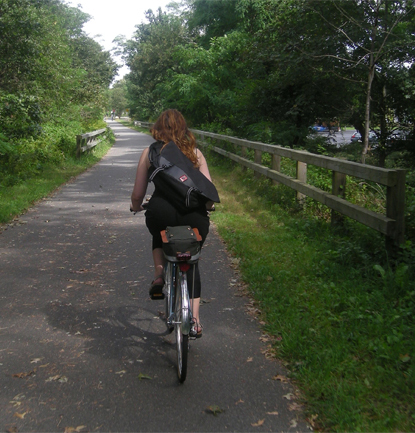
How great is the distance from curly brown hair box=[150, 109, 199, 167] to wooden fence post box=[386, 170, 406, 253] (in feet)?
7.73

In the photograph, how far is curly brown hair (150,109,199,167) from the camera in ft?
12.7

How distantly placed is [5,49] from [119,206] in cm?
809

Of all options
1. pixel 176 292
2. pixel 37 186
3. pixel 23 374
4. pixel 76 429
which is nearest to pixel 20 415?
pixel 76 429

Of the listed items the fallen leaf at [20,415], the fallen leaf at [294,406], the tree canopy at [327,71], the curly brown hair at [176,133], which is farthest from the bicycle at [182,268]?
the tree canopy at [327,71]

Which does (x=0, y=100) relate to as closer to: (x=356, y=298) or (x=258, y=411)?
(x=356, y=298)

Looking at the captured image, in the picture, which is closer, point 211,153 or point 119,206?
point 119,206

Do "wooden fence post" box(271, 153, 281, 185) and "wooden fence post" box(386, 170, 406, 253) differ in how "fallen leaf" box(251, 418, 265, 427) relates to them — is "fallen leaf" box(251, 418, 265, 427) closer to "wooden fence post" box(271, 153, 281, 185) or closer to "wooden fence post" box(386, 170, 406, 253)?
"wooden fence post" box(386, 170, 406, 253)

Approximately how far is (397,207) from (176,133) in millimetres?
2582

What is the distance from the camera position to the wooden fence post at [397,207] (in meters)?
5.27

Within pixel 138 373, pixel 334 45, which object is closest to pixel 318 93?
pixel 334 45

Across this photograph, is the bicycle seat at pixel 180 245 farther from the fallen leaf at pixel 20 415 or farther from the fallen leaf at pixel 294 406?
the fallen leaf at pixel 20 415

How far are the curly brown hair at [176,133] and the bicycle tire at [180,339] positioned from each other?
2.98 ft

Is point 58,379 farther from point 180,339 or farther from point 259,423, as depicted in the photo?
point 259,423

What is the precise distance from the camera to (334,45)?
1453 centimetres
